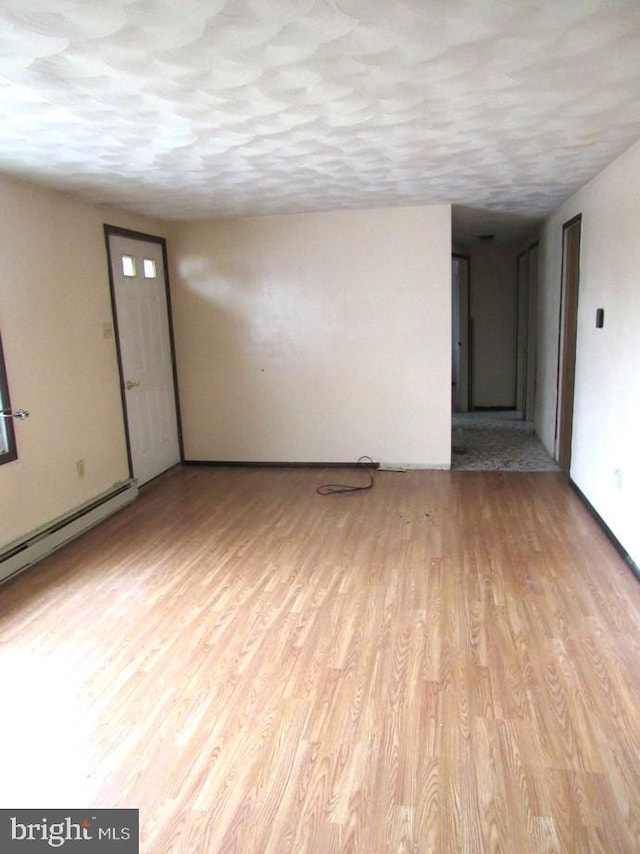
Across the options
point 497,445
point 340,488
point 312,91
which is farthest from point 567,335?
point 312,91

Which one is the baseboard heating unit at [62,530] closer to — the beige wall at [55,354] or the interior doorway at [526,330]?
the beige wall at [55,354]

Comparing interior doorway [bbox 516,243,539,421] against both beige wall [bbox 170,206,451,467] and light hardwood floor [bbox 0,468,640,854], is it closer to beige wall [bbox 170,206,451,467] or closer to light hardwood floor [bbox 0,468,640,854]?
beige wall [bbox 170,206,451,467]

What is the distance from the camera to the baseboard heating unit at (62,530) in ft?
11.2

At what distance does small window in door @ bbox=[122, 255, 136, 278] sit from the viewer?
15.9 feet

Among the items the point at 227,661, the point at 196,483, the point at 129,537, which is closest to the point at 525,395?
the point at 196,483

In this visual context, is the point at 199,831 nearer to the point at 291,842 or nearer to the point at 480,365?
the point at 291,842

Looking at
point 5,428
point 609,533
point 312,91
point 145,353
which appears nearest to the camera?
point 312,91

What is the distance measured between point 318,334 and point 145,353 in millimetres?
1607

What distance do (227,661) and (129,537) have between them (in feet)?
5.90

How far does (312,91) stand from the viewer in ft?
7.56

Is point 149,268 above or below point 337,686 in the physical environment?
above

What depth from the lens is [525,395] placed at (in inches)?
300

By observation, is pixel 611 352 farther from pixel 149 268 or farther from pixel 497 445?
pixel 149 268

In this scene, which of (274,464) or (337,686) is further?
(274,464)
